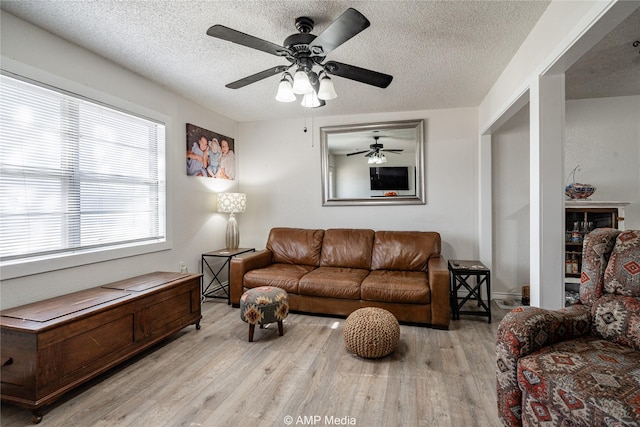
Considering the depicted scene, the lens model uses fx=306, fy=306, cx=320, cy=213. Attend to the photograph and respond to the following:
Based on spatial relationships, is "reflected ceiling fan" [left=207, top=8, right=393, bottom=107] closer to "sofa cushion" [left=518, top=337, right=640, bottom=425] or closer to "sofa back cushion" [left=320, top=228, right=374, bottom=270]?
"sofa cushion" [left=518, top=337, right=640, bottom=425]

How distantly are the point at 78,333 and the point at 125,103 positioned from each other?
2040 mm

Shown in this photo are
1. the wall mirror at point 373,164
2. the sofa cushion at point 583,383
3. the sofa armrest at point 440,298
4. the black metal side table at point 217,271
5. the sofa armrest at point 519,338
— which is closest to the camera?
the sofa cushion at point 583,383

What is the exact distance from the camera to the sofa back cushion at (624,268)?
1625 mm

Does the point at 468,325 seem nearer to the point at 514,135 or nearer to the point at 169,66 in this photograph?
the point at 514,135

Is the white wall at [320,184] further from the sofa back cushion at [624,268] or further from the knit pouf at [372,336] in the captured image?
the sofa back cushion at [624,268]

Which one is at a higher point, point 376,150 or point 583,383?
point 376,150

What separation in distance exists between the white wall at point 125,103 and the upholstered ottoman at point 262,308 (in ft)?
3.93

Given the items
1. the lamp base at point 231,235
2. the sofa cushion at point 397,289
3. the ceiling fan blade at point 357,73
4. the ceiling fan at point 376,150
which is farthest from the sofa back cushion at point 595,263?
the lamp base at point 231,235

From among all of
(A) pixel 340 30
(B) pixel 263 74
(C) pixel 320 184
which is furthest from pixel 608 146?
(B) pixel 263 74

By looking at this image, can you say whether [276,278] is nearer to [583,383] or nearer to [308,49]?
[308,49]

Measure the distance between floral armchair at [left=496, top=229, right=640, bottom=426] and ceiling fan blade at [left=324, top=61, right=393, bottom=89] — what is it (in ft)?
5.52

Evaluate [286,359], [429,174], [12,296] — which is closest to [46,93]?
[12,296]

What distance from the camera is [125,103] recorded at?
2.87 m

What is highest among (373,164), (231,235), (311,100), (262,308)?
(311,100)
